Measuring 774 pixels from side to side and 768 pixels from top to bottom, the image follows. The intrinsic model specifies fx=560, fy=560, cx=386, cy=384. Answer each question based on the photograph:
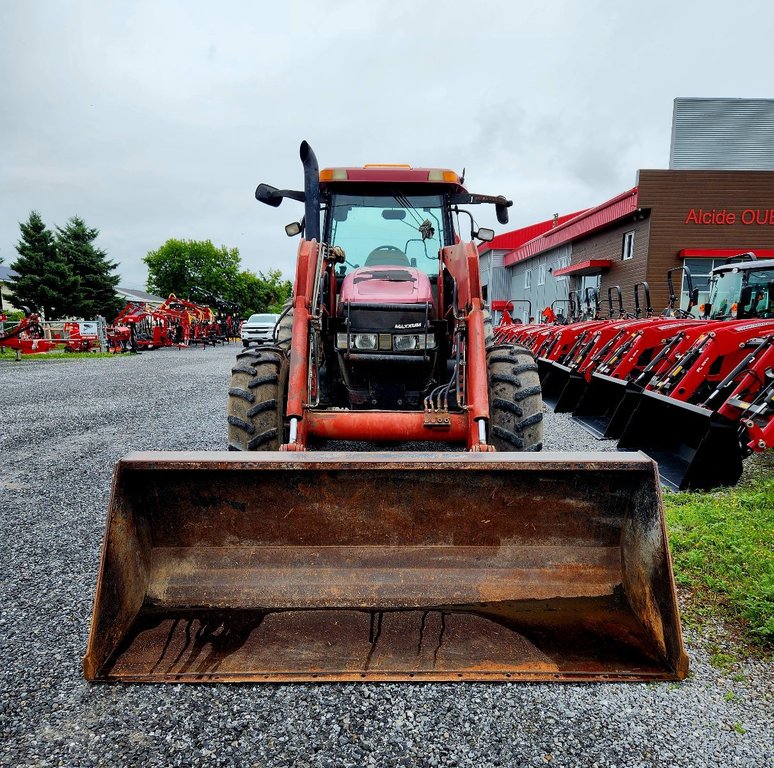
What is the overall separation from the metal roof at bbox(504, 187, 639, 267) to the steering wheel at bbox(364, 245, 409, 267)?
15167 millimetres

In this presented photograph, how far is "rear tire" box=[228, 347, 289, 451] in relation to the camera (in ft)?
11.0

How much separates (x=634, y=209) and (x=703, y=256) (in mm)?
2435

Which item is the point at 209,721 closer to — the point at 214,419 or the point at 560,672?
the point at 560,672

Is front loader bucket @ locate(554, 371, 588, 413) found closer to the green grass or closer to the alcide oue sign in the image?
the green grass

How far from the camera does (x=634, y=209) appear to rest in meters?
17.1

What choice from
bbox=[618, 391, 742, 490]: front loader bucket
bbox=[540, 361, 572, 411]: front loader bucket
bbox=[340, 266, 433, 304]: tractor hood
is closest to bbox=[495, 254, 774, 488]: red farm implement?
bbox=[618, 391, 742, 490]: front loader bucket

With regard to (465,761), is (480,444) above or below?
above

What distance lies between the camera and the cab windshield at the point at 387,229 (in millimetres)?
4426

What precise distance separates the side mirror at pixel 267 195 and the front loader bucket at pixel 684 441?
3.65m

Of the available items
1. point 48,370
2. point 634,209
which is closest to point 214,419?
point 48,370

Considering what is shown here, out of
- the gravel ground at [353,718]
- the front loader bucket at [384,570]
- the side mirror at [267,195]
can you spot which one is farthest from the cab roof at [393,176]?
the gravel ground at [353,718]

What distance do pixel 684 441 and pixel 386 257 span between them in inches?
125

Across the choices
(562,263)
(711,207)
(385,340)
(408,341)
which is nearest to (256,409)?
(385,340)

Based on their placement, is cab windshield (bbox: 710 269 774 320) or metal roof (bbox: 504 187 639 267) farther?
metal roof (bbox: 504 187 639 267)
